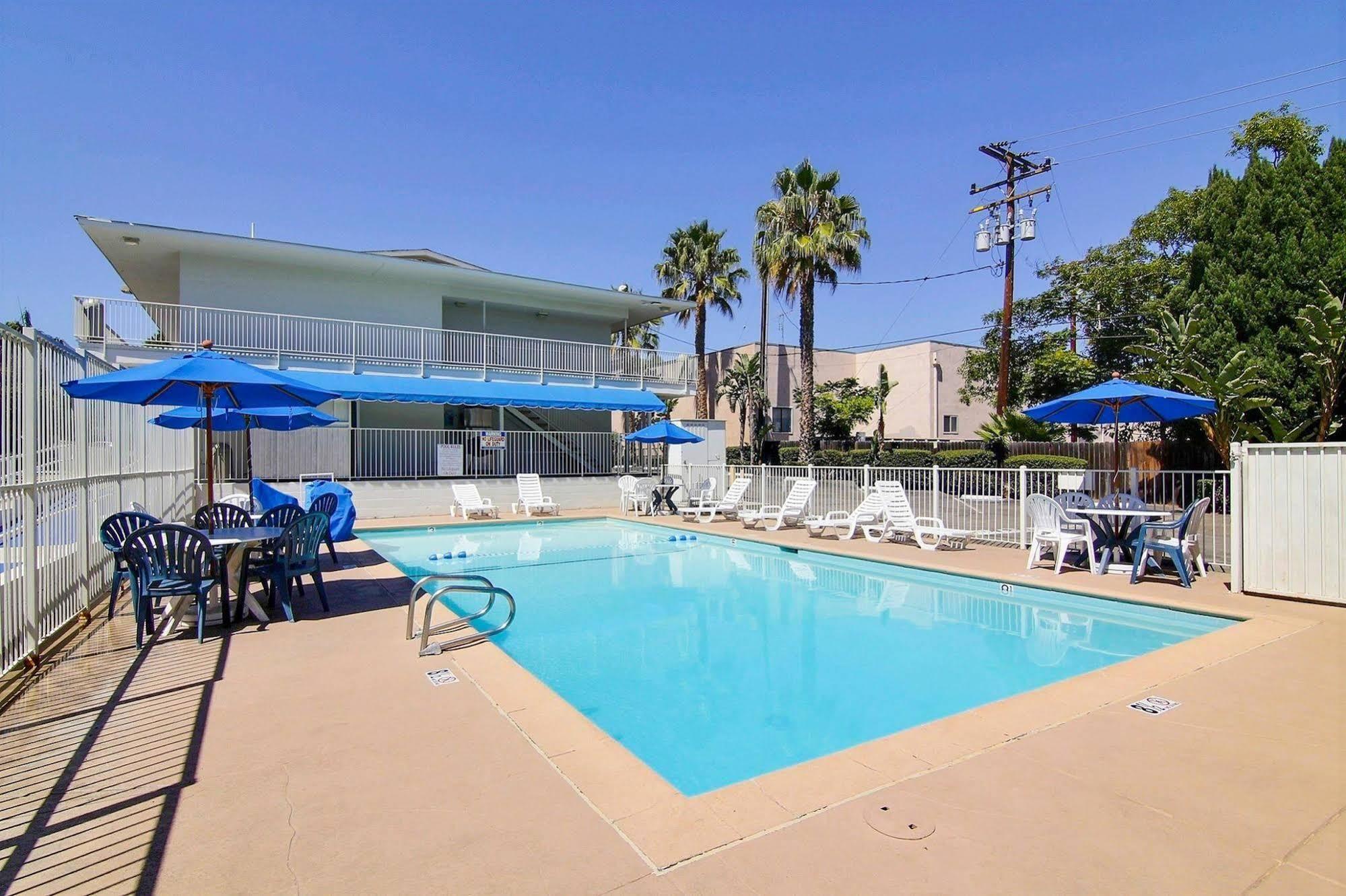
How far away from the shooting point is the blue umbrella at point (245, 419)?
10.2 meters

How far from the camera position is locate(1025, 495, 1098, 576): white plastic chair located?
29.3ft

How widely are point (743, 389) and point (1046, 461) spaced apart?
58.1 ft

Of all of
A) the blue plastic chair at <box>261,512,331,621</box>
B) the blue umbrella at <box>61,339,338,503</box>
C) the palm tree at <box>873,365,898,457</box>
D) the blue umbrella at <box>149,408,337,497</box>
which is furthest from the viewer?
the palm tree at <box>873,365,898,457</box>

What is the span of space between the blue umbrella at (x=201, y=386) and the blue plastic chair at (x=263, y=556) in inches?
28.9

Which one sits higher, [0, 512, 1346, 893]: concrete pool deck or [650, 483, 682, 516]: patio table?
[650, 483, 682, 516]: patio table

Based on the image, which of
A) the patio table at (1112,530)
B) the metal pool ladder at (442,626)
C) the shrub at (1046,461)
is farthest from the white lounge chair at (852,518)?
the shrub at (1046,461)

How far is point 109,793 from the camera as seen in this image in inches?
124

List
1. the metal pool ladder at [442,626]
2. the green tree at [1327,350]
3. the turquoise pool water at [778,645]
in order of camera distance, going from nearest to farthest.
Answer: the turquoise pool water at [778,645] → the metal pool ladder at [442,626] → the green tree at [1327,350]

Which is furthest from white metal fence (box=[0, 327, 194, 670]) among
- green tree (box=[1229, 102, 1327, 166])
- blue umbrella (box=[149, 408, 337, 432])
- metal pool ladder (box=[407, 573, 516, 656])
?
green tree (box=[1229, 102, 1327, 166])

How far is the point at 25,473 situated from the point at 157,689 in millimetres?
1987

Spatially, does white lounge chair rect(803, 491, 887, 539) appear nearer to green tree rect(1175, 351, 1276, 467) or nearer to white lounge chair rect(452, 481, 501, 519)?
white lounge chair rect(452, 481, 501, 519)

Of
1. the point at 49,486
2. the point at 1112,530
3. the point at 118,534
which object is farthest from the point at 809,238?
the point at 49,486

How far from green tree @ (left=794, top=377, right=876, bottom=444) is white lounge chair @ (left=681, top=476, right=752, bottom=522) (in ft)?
66.1

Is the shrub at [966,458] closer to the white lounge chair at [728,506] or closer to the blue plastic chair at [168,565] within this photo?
the white lounge chair at [728,506]
